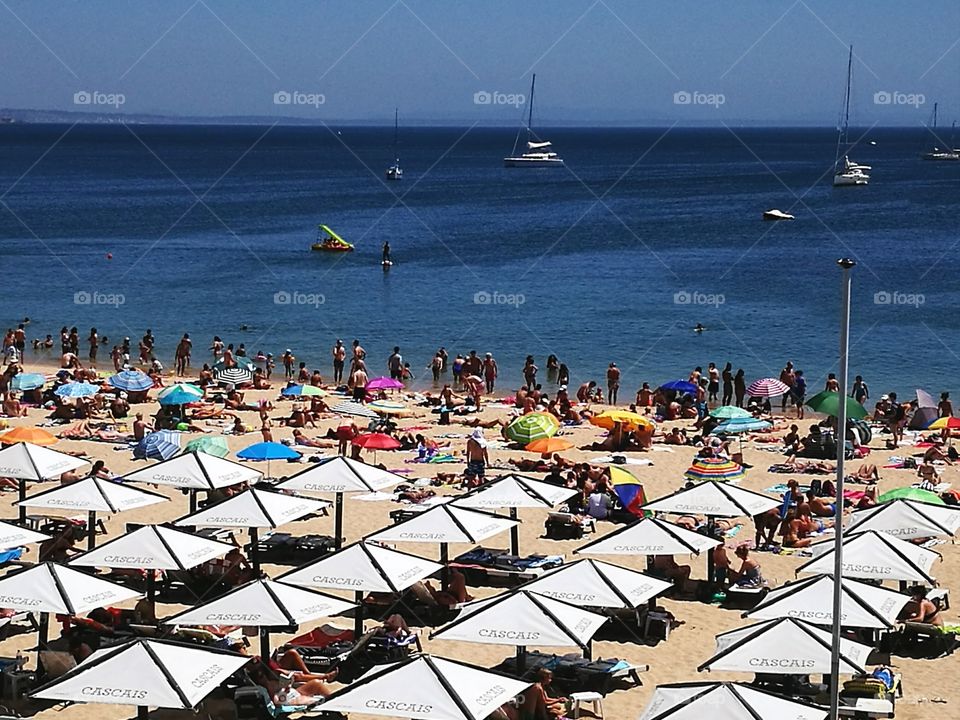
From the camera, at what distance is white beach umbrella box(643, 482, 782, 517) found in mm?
19125

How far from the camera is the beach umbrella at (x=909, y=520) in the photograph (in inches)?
723

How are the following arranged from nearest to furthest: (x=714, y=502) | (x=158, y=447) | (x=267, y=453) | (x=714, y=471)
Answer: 1. (x=714, y=502)
2. (x=267, y=453)
3. (x=714, y=471)
4. (x=158, y=447)

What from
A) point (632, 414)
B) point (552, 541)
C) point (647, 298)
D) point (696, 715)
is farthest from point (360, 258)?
point (696, 715)

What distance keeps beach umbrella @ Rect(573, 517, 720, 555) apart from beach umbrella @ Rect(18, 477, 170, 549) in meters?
6.09

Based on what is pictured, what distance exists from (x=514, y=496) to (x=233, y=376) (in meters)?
15.8

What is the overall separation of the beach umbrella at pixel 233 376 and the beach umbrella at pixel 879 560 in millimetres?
19580

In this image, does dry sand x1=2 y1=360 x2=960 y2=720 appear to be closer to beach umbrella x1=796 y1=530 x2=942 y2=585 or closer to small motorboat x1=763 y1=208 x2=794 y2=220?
beach umbrella x1=796 y1=530 x2=942 y2=585

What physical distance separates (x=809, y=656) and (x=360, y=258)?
5931 centimetres

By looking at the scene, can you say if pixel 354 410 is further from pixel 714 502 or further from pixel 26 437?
pixel 714 502

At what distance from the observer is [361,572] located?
15641 millimetres

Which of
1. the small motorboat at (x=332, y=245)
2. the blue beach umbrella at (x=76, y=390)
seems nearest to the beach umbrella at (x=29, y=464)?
the blue beach umbrella at (x=76, y=390)

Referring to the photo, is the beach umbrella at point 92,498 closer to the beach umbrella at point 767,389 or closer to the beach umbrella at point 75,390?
the beach umbrella at point 75,390

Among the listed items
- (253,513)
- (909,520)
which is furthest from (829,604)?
(253,513)

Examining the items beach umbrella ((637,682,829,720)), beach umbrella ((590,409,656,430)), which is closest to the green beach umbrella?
beach umbrella ((590,409,656,430))
